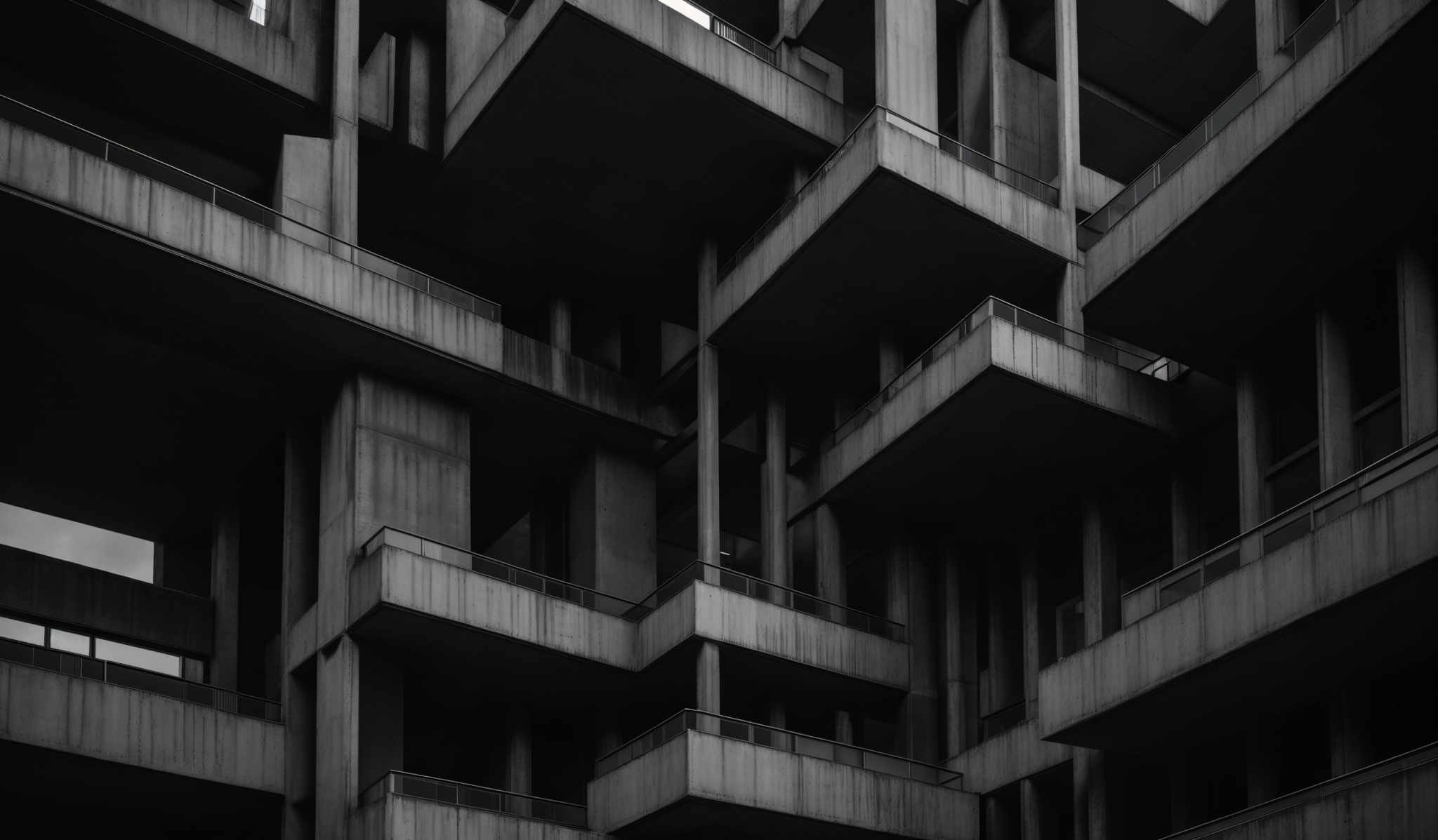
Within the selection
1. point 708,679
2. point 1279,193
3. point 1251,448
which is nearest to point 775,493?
point 708,679

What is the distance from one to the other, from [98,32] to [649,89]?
1175 centimetres

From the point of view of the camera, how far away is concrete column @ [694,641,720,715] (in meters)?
35.7

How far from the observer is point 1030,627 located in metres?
36.8

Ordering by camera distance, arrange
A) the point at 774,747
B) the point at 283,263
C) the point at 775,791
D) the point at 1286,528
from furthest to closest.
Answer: the point at 283,263, the point at 774,747, the point at 775,791, the point at 1286,528

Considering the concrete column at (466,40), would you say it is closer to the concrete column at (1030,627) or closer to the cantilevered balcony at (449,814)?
the cantilevered balcony at (449,814)

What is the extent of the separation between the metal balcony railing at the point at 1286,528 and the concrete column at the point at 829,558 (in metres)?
9.39

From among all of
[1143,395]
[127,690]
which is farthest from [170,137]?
[1143,395]

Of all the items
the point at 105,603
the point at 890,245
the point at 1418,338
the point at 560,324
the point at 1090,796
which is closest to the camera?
the point at 1418,338

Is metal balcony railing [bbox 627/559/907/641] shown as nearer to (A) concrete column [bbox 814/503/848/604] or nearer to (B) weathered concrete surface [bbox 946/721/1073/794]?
(A) concrete column [bbox 814/503/848/604]

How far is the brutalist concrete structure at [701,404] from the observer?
99.3 ft

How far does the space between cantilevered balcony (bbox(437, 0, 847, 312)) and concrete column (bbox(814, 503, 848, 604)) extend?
23.9ft

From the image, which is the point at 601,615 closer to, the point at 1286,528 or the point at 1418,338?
the point at 1286,528

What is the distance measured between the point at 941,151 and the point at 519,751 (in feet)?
50.5

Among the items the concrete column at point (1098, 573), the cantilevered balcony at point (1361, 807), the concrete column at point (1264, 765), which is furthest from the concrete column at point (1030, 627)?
the cantilevered balcony at point (1361, 807)
